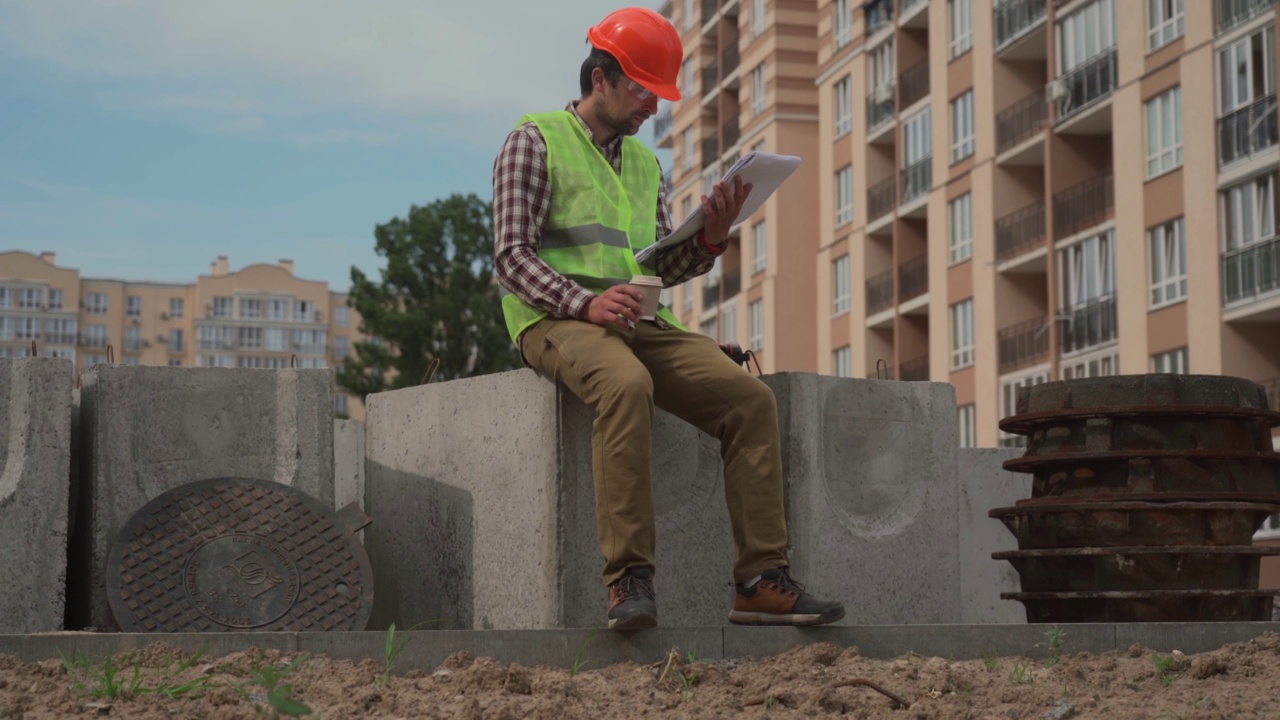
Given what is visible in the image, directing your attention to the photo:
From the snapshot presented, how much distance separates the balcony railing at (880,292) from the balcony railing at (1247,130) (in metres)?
16.9

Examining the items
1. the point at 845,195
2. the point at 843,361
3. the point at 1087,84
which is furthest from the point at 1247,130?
the point at 843,361

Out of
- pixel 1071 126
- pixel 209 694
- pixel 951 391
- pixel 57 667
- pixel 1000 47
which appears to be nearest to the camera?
pixel 209 694

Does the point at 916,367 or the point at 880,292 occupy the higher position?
the point at 880,292

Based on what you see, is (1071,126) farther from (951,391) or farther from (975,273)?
(951,391)

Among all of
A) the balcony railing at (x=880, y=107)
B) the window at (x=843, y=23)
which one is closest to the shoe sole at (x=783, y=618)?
the balcony railing at (x=880, y=107)

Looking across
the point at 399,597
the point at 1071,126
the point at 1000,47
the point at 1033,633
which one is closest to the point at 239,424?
the point at 399,597

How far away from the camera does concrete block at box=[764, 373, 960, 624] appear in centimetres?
743

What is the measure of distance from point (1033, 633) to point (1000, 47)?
39441 mm

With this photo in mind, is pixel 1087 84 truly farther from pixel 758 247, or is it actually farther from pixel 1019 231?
pixel 758 247

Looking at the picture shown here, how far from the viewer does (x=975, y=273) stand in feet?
147

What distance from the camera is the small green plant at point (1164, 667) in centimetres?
547

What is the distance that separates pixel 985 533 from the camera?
10703 mm

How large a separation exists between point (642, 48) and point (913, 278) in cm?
4358

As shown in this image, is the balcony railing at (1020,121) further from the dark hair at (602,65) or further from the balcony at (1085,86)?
the dark hair at (602,65)
